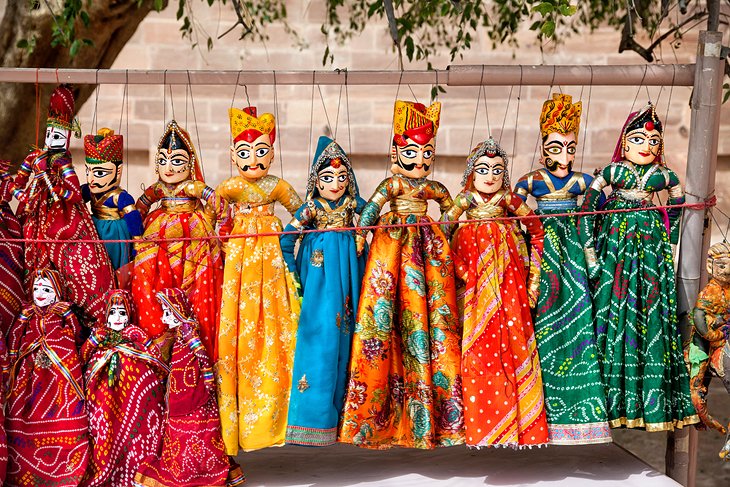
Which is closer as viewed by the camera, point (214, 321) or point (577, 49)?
point (214, 321)

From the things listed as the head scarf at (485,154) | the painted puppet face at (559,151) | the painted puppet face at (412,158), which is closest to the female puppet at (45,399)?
the painted puppet face at (412,158)

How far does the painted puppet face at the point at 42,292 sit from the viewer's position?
11.3ft

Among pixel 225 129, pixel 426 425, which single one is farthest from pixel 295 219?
pixel 225 129

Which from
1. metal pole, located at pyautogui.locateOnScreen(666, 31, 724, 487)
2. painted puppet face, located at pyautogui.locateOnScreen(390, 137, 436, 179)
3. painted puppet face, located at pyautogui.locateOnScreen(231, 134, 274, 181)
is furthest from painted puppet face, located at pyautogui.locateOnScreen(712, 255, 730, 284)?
painted puppet face, located at pyautogui.locateOnScreen(231, 134, 274, 181)

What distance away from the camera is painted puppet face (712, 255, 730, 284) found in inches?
141

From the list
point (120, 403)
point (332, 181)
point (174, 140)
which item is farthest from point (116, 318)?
point (332, 181)

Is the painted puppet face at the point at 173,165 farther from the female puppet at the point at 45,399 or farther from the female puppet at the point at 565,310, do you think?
the female puppet at the point at 565,310

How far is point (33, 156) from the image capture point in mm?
3549

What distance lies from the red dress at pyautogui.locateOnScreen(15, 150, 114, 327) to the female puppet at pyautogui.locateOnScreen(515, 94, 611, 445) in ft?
5.59

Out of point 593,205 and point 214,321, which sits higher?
point 593,205

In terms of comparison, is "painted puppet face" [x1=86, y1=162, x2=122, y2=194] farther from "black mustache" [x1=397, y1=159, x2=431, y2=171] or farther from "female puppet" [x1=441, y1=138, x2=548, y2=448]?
"female puppet" [x1=441, y1=138, x2=548, y2=448]

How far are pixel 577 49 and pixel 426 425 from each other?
3829 millimetres

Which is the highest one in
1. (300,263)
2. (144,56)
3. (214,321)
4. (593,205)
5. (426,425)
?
(144,56)

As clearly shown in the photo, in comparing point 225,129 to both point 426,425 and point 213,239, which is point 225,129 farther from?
point 426,425
